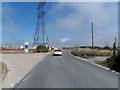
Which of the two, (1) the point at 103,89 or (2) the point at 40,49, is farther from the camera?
(2) the point at 40,49

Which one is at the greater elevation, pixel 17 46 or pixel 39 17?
pixel 39 17

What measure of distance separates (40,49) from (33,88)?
335 ft

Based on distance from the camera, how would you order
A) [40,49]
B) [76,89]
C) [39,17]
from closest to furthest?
[76,89] < [40,49] < [39,17]

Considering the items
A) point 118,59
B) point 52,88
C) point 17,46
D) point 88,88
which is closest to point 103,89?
point 88,88

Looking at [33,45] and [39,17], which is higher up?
[39,17]

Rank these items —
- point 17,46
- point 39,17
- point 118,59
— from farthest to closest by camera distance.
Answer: point 17,46 → point 39,17 → point 118,59

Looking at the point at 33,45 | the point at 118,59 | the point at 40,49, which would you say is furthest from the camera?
the point at 33,45

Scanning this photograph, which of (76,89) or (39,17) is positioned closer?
(76,89)

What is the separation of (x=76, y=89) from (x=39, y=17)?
364ft

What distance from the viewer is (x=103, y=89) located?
13242 millimetres

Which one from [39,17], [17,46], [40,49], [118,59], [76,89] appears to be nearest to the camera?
[76,89]

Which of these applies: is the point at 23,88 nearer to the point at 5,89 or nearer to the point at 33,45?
the point at 5,89

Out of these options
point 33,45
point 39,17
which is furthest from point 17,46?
point 39,17

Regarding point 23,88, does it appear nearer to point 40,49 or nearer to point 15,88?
point 15,88
